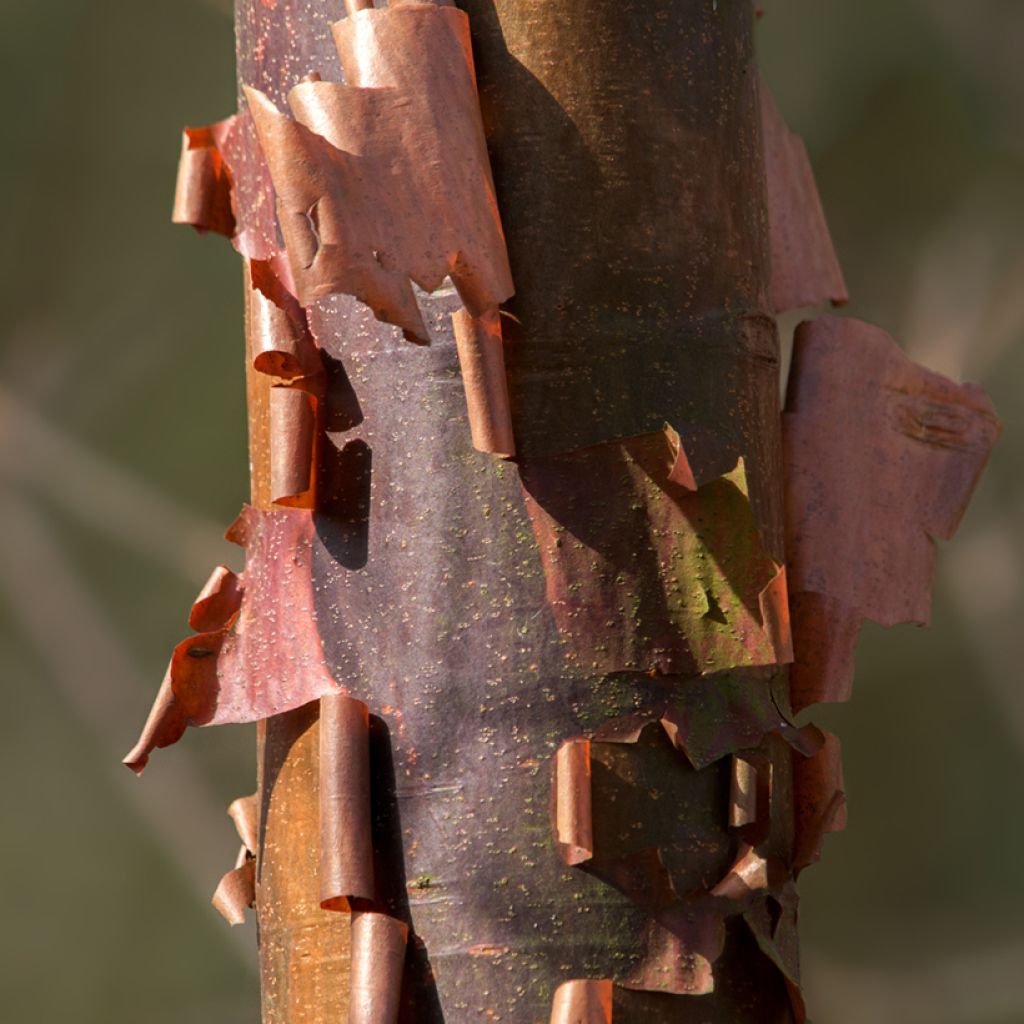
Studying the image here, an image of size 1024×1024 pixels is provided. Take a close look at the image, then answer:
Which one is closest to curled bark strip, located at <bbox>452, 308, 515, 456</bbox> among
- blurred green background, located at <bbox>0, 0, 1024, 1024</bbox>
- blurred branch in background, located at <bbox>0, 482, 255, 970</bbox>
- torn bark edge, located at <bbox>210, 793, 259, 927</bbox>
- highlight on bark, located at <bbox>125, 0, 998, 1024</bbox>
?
highlight on bark, located at <bbox>125, 0, 998, 1024</bbox>

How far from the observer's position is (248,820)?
0.82m

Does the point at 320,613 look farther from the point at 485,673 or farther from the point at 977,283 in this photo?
the point at 977,283

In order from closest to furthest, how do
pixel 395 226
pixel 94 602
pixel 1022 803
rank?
pixel 395 226, pixel 1022 803, pixel 94 602

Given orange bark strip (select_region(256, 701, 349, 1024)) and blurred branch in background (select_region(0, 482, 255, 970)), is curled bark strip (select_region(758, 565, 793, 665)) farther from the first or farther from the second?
blurred branch in background (select_region(0, 482, 255, 970))

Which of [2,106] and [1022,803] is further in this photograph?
[2,106]

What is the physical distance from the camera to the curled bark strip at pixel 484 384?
0.69 m

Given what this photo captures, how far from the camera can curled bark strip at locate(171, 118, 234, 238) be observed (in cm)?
86

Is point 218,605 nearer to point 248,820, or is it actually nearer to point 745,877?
point 248,820

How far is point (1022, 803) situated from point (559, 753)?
3.50 feet

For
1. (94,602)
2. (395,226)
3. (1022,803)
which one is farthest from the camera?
(94,602)

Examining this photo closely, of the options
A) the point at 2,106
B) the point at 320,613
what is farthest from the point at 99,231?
the point at 320,613

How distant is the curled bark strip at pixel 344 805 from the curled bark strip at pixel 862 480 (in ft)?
0.82

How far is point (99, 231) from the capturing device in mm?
1950

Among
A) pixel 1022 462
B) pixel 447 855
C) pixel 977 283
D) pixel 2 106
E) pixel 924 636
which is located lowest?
pixel 924 636
